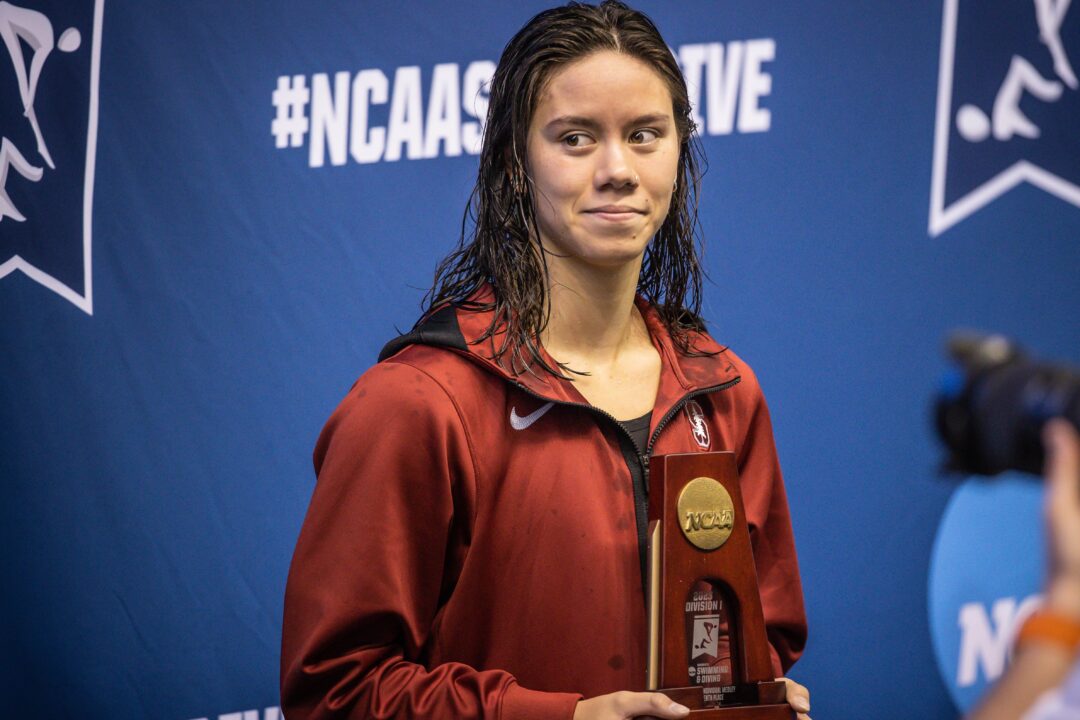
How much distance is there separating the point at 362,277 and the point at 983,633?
4.01 ft

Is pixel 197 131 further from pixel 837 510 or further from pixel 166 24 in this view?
pixel 837 510

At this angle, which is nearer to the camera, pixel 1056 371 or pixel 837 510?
pixel 1056 371

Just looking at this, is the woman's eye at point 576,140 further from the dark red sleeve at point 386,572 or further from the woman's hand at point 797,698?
the woman's hand at point 797,698

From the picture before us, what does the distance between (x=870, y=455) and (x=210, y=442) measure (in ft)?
3.76

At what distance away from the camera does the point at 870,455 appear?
2.25 m

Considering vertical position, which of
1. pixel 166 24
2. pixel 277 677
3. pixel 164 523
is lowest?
pixel 277 677

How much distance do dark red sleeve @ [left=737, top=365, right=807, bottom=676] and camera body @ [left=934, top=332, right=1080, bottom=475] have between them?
883mm

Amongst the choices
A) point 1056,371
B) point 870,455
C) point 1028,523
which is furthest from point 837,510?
point 1056,371

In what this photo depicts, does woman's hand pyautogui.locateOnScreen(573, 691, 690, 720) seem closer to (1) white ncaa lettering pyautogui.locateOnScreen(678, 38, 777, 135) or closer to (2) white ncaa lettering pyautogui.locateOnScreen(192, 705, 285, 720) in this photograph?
(2) white ncaa lettering pyautogui.locateOnScreen(192, 705, 285, 720)

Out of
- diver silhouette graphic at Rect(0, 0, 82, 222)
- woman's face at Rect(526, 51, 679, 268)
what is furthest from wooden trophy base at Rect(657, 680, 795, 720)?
diver silhouette graphic at Rect(0, 0, 82, 222)

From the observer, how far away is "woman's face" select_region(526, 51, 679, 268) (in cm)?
147

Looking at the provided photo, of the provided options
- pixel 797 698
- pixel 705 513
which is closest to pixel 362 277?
pixel 705 513

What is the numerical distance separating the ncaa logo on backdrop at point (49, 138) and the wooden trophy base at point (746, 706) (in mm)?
1431

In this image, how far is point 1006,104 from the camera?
2.22 meters
